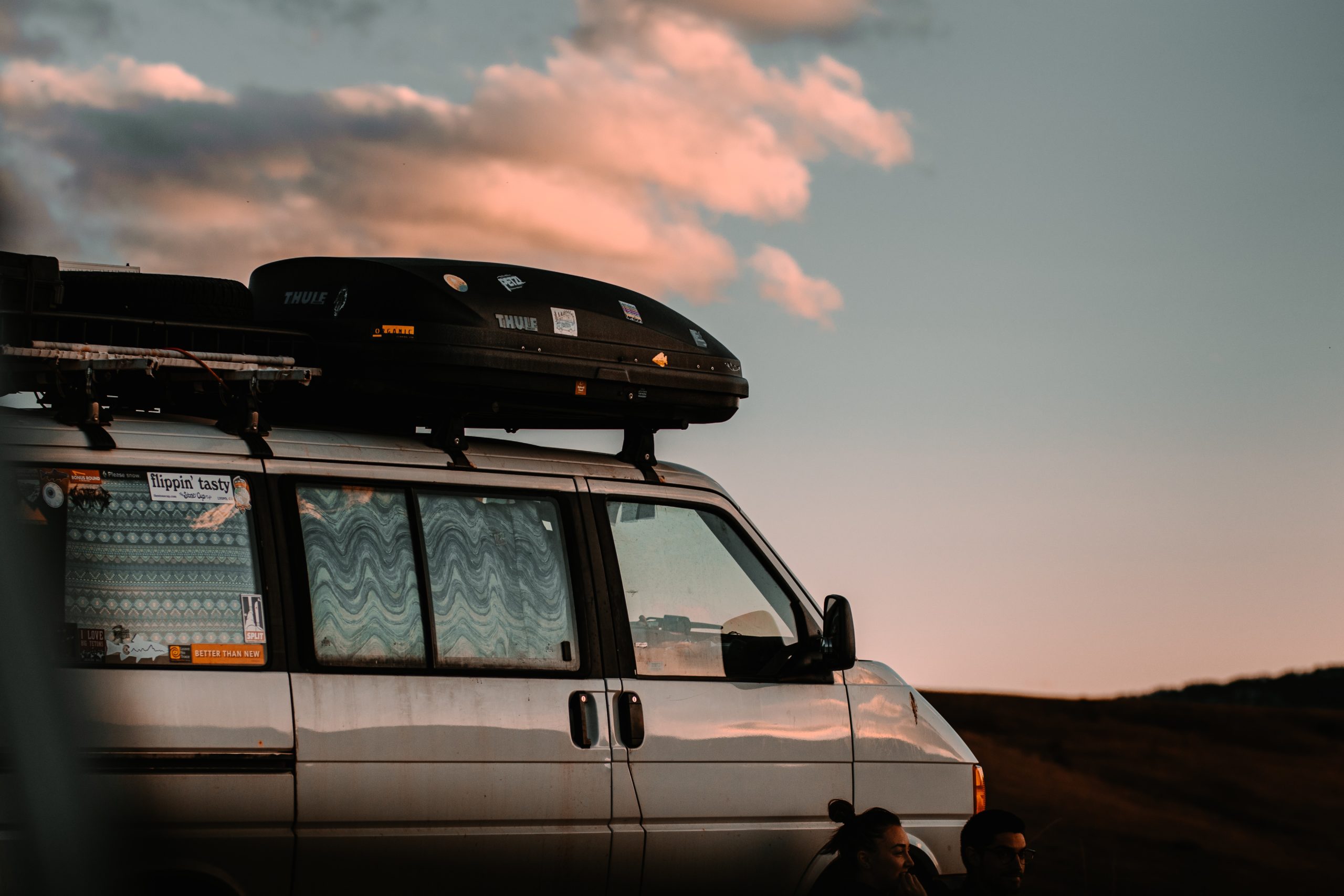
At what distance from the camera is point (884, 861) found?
562 centimetres

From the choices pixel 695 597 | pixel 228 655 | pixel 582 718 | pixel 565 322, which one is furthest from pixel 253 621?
pixel 695 597

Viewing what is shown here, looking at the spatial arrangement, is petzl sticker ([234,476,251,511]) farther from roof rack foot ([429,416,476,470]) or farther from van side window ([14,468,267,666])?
roof rack foot ([429,416,476,470])

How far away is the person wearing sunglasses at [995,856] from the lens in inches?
218

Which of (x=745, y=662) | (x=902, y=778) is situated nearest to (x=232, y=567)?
(x=745, y=662)

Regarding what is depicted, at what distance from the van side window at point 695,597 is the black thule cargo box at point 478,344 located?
0.48 metres

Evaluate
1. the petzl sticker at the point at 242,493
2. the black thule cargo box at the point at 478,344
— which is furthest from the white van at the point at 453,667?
the black thule cargo box at the point at 478,344

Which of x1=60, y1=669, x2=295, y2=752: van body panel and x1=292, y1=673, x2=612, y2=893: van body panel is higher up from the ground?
x1=60, y1=669, x2=295, y2=752: van body panel

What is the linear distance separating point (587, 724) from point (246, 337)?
1.85 meters

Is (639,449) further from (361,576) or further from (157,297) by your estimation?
(157,297)

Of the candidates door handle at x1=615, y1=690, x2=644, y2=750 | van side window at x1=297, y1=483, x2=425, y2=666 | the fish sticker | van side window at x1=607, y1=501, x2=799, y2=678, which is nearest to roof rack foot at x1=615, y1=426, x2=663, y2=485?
van side window at x1=607, y1=501, x2=799, y2=678

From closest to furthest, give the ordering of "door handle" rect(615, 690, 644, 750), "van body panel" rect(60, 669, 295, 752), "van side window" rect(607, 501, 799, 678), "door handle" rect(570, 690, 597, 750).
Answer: "van body panel" rect(60, 669, 295, 752), "door handle" rect(570, 690, 597, 750), "door handle" rect(615, 690, 644, 750), "van side window" rect(607, 501, 799, 678)

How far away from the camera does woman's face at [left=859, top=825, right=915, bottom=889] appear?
5.62 metres

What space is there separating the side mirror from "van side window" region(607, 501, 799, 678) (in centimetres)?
24

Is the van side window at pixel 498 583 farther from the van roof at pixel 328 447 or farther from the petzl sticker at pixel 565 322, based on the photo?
the petzl sticker at pixel 565 322
